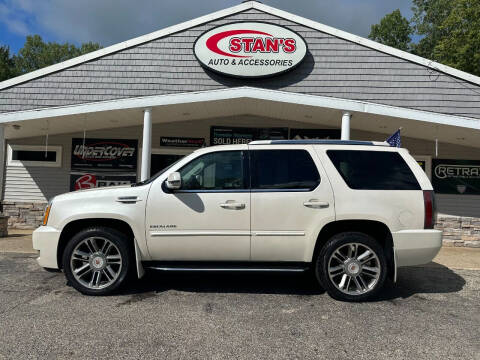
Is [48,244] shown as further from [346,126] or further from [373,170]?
[346,126]

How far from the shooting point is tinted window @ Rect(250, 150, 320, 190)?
160 inches

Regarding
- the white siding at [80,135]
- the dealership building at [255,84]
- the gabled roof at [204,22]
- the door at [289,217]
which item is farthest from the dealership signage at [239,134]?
the door at [289,217]

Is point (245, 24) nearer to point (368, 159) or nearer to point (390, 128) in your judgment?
point (390, 128)

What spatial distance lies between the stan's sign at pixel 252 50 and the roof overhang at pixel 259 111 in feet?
1.92

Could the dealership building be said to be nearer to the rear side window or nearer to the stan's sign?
the stan's sign

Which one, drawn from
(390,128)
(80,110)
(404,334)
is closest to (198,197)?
(404,334)


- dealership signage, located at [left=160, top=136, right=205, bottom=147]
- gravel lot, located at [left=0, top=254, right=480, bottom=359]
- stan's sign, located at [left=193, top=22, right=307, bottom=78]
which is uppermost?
stan's sign, located at [left=193, top=22, right=307, bottom=78]

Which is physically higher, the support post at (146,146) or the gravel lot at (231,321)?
the support post at (146,146)

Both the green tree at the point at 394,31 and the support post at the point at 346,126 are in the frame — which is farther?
the green tree at the point at 394,31

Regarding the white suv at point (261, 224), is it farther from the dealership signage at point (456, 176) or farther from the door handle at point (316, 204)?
the dealership signage at point (456, 176)

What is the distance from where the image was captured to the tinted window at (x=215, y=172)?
408 cm

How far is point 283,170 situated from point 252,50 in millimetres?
5191


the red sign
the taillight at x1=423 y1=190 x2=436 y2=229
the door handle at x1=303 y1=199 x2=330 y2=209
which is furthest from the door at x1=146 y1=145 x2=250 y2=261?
the red sign

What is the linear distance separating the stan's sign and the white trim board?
21.1 inches
